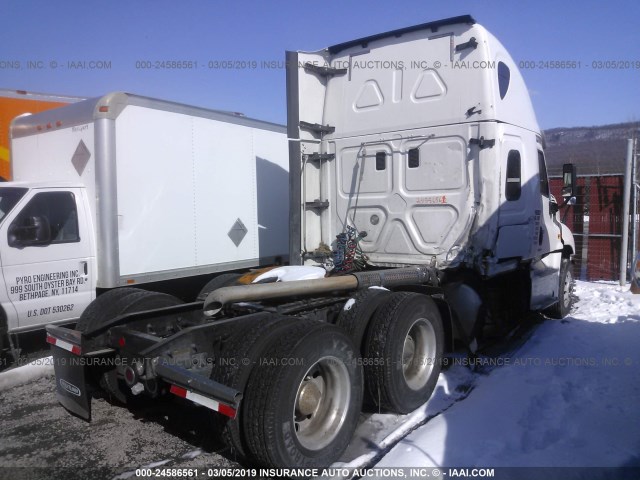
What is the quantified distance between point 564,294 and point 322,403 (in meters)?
6.04

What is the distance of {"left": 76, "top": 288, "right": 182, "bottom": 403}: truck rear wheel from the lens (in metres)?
4.47

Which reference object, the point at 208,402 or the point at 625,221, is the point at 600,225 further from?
the point at 208,402

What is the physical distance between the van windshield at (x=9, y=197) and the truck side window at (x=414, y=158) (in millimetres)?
4486

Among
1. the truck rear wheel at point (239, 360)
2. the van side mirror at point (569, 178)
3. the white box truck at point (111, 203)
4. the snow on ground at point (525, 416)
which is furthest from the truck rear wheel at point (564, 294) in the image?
the truck rear wheel at point (239, 360)

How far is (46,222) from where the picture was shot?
5.78m

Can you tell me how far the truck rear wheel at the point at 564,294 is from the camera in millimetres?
8188

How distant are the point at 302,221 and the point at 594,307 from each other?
235 inches

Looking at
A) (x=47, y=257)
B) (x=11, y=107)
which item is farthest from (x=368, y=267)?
(x=11, y=107)

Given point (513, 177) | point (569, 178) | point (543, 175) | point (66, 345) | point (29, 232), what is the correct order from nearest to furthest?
point (66, 345) → point (29, 232) → point (513, 177) → point (543, 175) → point (569, 178)

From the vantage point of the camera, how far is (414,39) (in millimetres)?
5941

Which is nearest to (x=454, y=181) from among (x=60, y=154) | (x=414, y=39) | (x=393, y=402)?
(x=414, y=39)

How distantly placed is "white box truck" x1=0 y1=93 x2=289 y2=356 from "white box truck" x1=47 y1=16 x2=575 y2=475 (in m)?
1.51

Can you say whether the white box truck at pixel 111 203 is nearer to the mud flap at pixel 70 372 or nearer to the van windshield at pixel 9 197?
the van windshield at pixel 9 197

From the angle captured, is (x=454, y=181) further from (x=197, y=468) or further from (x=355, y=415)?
(x=197, y=468)
